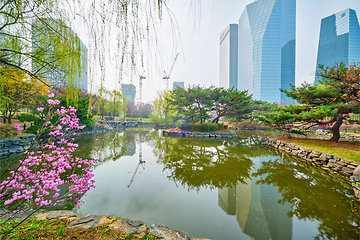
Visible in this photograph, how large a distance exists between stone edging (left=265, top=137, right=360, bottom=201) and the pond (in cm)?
31

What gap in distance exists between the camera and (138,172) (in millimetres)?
4105

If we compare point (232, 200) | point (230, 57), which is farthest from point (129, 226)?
point (230, 57)

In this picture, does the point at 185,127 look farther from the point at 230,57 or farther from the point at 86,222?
the point at 230,57

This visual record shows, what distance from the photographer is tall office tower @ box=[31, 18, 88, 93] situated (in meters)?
1.22

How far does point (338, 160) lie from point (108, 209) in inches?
259

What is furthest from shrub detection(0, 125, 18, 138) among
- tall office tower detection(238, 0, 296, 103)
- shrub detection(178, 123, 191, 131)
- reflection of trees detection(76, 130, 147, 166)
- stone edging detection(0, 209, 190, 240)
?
tall office tower detection(238, 0, 296, 103)

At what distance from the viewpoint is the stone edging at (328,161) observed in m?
3.18

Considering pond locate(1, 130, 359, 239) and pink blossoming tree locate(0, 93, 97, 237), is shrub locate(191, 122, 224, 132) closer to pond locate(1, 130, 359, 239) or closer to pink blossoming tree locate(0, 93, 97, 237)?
pond locate(1, 130, 359, 239)

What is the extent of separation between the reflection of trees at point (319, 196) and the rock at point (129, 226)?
2433 millimetres

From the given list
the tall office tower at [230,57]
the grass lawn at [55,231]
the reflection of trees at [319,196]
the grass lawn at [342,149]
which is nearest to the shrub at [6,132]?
the grass lawn at [55,231]

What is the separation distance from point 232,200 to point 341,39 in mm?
62030

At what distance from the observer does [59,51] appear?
1269 mm

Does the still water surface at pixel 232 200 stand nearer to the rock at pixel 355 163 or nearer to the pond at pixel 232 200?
the pond at pixel 232 200

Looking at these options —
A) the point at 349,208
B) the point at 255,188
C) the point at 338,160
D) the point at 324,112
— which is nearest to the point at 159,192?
the point at 255,188
